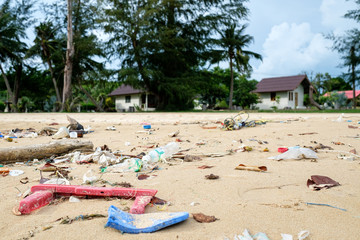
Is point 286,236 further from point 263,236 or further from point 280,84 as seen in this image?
point 280,84

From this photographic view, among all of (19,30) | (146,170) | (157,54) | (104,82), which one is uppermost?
(19,30)

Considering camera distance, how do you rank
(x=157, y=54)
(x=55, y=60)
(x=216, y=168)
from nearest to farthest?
(x=216, y=168) → (x=157, y=54) → (x=55, y=60)

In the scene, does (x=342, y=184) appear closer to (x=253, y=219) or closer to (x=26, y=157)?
(x=253, y=219)

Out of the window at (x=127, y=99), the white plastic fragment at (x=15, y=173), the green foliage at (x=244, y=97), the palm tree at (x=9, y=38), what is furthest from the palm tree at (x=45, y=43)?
the white plastic fragment at (x=15, y=173)

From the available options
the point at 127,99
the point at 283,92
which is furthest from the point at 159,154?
the point at 127,99

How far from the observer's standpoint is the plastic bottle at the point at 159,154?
2575 millimetres

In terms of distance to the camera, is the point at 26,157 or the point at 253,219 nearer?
the point at 253,219

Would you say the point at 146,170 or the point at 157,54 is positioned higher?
the point at 157,54

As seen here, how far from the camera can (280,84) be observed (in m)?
27.9

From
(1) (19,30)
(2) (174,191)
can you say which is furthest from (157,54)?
(2) (174,191)

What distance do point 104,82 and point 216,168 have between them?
18.0m

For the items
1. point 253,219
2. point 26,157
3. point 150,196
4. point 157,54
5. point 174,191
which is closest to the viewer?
point 253,219

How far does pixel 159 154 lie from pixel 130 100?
28861 mm

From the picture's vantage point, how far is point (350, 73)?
71.6 feet
